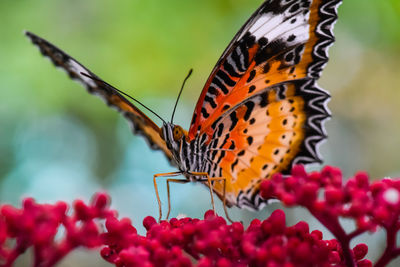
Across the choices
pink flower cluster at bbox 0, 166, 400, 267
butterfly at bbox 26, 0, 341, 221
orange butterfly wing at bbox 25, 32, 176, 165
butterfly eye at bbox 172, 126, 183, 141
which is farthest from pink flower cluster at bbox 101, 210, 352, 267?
orange butterfly wing at bbox 25, 32, 176, 165

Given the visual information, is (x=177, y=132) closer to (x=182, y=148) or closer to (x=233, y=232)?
(x=182, y=148)

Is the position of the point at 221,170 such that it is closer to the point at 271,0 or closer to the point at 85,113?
the point at 271,0

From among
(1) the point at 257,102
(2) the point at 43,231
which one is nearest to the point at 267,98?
(1) the point at 257,102

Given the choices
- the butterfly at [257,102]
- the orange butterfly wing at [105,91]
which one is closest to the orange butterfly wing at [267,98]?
the butterfly at [257,102]

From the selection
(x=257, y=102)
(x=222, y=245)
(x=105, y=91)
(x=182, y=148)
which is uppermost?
(x=105, y=91)

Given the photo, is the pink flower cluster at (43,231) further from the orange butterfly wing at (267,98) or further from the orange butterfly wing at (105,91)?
the orange butterfly wing at (267,98)

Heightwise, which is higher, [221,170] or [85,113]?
[85,113]

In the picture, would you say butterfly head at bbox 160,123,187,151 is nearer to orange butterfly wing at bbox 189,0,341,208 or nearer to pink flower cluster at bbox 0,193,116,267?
orange butterfly wing at bbox 189,0,341,208

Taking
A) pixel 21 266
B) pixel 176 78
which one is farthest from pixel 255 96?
pixel 21 266
